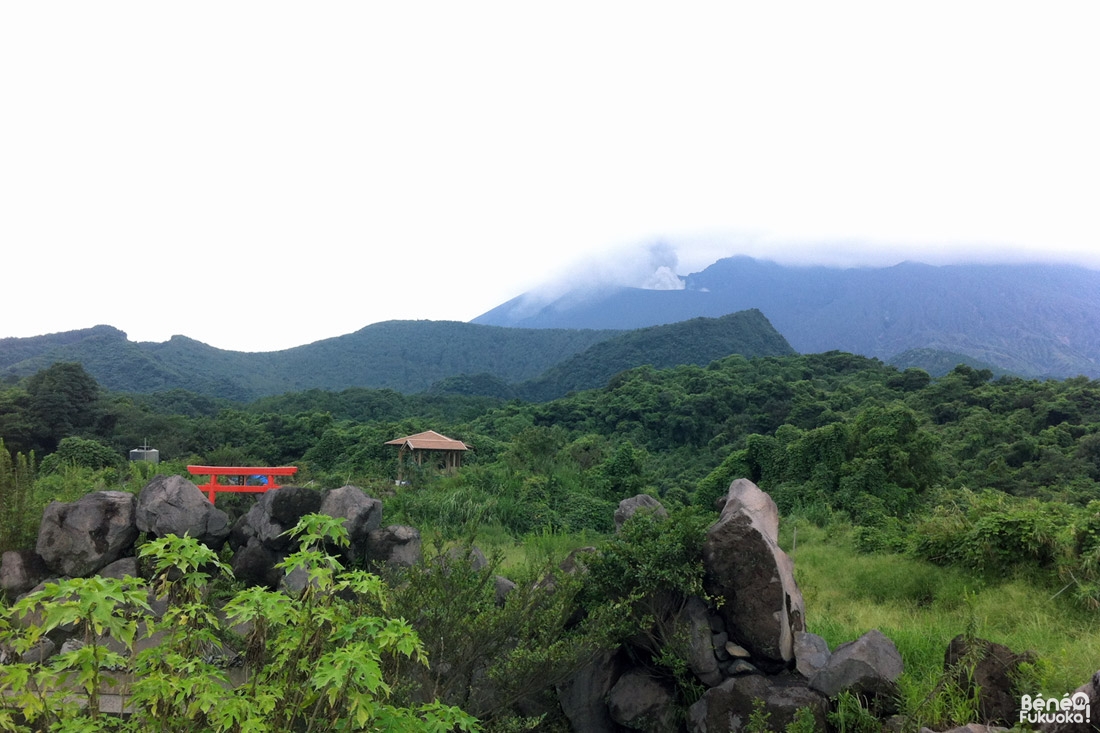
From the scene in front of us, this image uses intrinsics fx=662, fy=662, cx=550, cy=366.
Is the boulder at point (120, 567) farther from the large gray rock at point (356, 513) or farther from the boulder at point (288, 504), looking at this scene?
the large gray rock at point (356, 513)

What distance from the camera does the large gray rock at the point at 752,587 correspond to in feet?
15.0

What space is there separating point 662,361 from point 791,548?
49052 mm

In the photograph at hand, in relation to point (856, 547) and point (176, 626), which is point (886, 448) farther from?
point (176, 626)

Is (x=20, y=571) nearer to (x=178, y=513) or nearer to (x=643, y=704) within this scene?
(x=178, y=513)

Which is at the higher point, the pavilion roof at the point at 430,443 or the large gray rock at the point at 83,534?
the large gray rock at the point at 83,534

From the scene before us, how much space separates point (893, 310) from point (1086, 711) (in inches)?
3924

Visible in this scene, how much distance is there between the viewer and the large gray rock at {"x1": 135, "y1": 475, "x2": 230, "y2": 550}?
23.2 feet

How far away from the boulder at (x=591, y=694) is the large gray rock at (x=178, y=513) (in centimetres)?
447

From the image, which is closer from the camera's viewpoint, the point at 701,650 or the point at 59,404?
the point at 701,650

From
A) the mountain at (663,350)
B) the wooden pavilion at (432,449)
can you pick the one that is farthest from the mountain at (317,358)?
the wooden pavilion at (432,449)

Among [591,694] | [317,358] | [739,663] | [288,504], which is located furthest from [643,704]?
[317,358]

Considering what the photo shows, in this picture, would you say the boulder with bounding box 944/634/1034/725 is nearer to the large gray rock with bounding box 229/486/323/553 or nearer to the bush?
the bush

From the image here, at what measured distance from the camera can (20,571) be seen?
275 inches

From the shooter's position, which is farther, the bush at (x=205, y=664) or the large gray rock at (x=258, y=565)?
the large gray rock at (x=258, y=565)
